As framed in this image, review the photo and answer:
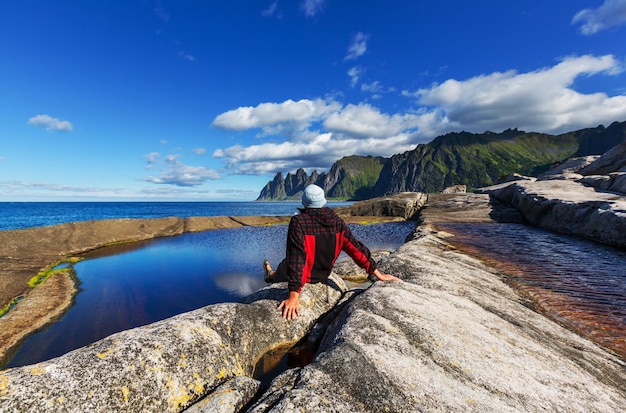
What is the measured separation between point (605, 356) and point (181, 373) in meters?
11.0

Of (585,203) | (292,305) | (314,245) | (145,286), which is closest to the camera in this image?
(292,305)

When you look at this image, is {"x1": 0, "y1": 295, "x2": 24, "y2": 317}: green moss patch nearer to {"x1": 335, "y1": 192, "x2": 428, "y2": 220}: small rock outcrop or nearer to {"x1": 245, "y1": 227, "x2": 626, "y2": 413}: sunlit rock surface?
{"x1": 245, "y1": 227, "x2": 626, "y2": 413}: sunlit rock surface

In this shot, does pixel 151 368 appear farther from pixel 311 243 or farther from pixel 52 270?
pixel 52 270

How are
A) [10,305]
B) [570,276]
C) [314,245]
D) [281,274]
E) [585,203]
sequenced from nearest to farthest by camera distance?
[314,245] < [281,274] < [570,276] < [10,305] < [585,203]

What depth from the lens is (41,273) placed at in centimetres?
2333

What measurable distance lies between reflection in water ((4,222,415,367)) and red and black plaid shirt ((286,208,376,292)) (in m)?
10.3

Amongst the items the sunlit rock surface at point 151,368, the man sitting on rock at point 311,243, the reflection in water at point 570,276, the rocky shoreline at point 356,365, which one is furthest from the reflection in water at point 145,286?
the reflection in water at point 570,276

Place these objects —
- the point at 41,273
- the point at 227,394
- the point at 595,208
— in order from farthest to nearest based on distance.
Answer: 1. the point at 595,208
2. the point at 41,273
3. the point at 227,394

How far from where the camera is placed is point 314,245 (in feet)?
26.6

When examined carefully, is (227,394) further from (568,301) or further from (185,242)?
(185,242)

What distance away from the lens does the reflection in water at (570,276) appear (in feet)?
34.5

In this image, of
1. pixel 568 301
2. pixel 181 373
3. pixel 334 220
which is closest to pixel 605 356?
pixel 568 301

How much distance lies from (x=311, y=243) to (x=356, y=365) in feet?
11.3

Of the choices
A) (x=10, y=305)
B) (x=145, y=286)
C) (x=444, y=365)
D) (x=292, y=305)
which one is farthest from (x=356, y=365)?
(x=10, y=305)
